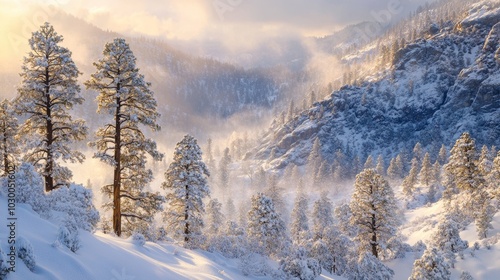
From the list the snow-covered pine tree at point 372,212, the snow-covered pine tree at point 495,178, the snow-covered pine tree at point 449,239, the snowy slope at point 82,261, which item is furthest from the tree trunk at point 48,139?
the snow-covered pine tree at point 495,178

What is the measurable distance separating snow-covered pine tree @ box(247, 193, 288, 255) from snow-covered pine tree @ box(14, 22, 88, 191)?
16545 mm

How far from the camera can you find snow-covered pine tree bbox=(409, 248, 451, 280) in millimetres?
19641

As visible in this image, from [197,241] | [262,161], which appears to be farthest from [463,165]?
[262,161]

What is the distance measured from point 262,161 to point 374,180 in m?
133

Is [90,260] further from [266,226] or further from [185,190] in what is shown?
[266,226]

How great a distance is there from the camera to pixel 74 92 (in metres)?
16.6

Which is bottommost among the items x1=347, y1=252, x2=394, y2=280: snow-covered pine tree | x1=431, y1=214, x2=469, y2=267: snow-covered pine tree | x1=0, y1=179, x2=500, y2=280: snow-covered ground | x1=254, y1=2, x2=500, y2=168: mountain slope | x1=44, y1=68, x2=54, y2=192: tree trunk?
x1=347, y1=252, x2=394, y2=280: snow-covered pine tree

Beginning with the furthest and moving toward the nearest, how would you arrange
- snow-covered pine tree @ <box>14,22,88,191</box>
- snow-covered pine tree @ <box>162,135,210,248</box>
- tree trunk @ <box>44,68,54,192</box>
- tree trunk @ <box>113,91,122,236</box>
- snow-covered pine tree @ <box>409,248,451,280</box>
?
snow-covered pine tree @ <box>162,135,210,248</box> < snow-covered pine tree @ <box>409,248,451,280</box> < tree trunk @ <box>113,91,122,236</box> < tree trunk @ <box>44,68,54,192</box> < snow-covered pine tree @ <box>14,22,88,191</box>

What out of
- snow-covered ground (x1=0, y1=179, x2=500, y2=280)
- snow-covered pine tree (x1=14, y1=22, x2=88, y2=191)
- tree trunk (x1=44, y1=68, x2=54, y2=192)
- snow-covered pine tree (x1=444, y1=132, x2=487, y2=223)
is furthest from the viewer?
snow-covered pine tree (x1=444, y1=132, x2=487, y2=223)

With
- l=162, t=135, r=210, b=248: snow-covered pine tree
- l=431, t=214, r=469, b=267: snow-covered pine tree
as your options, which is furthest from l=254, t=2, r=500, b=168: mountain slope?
l=162, t=135, r=210, b=248: snow-covered pine tree

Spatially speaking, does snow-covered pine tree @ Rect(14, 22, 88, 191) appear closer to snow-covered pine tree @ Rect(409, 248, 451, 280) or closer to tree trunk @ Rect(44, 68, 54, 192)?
tree trunk @ Rect(44, 68, 54, 192)

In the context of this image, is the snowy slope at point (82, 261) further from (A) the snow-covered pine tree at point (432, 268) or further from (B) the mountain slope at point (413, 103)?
(B) the mountain slope at point (413, 103)

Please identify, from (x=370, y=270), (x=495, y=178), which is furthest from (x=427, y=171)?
(x=370, y=270)

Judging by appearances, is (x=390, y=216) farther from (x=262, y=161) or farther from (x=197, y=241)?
(x=262, y=161)
